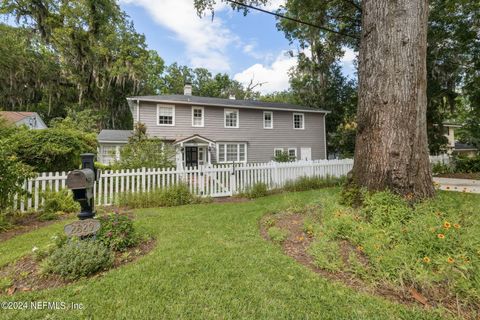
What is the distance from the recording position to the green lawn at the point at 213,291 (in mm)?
1929

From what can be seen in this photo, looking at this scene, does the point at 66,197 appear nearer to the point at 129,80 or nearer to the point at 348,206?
the point at 348,206

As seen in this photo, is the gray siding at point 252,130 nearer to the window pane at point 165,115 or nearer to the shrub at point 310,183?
the window pane at point 165,115

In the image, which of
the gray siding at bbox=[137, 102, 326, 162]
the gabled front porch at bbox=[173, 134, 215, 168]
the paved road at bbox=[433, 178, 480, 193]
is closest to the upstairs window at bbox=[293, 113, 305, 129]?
the gray siding at bbox=[137, 102, 326, 162]

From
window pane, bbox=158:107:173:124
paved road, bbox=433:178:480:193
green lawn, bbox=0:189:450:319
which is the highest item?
window pane, bbox=158:107:173:124

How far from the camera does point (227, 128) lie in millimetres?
15156

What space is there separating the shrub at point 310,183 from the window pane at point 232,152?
6918mm

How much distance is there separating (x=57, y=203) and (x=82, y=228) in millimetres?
3812

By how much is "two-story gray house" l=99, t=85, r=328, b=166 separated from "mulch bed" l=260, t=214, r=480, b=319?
966cm

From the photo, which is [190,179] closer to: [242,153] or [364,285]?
[364,285]

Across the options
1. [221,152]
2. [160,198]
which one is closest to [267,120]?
[221,152]

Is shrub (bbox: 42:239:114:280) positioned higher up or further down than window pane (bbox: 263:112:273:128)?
further down

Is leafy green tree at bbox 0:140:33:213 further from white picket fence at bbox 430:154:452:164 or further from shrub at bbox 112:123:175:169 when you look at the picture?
white picket fence at bbox 430:154:452:164

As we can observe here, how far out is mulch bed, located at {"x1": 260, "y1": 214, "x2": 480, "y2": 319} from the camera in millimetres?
1961

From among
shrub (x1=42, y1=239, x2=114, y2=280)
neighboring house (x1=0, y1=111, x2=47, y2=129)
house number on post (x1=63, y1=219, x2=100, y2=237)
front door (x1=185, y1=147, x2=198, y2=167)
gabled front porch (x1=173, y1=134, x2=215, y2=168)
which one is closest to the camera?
shrub (x1=42, y1=239, x2=114, y2=280)
